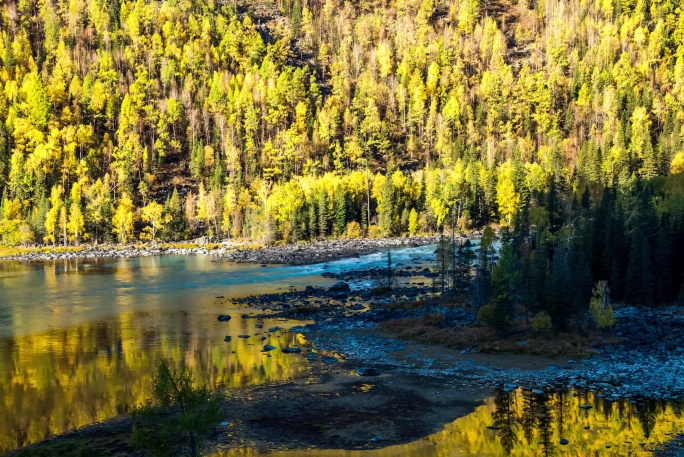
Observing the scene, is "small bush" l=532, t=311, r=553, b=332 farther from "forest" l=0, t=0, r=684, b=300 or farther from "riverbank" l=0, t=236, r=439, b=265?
"riverbank" l=0, t=236, r=439, b=265

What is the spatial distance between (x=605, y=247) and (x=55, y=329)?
162ft

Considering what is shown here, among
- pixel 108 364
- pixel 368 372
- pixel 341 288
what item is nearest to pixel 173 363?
pixel 108 364

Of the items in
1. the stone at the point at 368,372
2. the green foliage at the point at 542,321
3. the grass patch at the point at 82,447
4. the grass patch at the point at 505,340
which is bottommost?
the grass patch at the point at 505,340

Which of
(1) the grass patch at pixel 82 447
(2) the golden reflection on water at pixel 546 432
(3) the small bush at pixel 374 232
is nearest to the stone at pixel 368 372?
(2) the golden reflection on water at pixel 546 432

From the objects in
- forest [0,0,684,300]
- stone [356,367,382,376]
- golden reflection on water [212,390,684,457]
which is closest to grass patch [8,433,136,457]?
golden reflection on water [212,390,684,457]

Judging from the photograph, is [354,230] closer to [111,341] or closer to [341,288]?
[341,288]

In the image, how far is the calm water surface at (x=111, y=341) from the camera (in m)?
28.0

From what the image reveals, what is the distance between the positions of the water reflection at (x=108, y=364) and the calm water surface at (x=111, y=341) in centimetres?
6

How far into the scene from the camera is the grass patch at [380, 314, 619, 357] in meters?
35.9

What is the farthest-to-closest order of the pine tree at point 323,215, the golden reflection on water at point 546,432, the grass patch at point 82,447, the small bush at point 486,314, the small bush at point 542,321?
the pine tree at point 323,215
the small bush at point 486,314
the small bush at point 542,321
the golden reflection on water at point 546,432
the grass patch at point 82,447

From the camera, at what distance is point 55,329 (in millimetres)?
45344

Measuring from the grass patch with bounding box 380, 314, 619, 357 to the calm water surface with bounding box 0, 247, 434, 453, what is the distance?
9770 millimetres

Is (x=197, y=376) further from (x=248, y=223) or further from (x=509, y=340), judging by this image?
(x=248, y=223)

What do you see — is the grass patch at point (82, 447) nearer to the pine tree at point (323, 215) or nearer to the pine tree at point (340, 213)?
the pine tree at point (323, 215)
